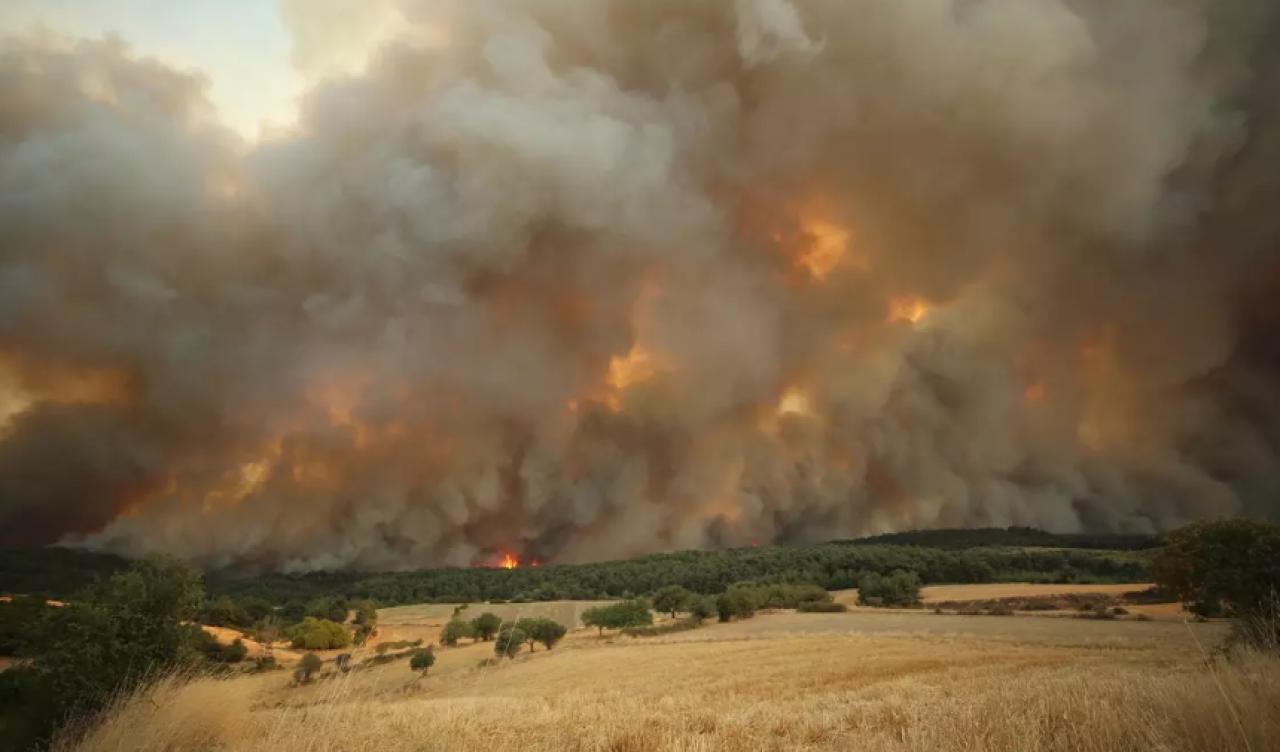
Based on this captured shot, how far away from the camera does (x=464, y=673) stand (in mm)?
47688

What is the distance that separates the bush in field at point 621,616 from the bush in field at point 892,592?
31851 mm

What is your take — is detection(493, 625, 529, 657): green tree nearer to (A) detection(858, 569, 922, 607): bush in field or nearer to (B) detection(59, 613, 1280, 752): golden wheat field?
(B) detection(59, 613, 1280, 752): golden wheat field

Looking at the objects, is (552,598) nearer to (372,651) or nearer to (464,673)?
(372,651)

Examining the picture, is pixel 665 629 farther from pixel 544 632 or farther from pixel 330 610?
pixel 330 610

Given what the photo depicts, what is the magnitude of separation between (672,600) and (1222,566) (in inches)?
2949

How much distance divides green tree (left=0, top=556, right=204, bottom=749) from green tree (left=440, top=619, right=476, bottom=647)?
7217 centimetres

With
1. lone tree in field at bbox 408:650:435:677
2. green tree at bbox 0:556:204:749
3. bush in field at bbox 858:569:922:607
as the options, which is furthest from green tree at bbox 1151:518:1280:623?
bush in field at bbox 858:569:922:607

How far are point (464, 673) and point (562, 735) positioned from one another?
136 ft

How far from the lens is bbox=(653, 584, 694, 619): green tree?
96844 mm

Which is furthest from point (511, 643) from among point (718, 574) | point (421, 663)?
point (718, 574)

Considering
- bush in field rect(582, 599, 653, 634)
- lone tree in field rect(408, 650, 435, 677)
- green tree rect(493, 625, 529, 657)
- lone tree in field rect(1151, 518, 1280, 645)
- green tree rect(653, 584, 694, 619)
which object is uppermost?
lone tree in field rect(1151, 518, 1280, 645)

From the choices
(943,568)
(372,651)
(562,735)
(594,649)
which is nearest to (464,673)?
(594,649)

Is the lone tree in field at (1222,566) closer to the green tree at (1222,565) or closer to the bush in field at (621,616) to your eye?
the green tree at (1222,565)

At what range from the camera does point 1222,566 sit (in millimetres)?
31297
